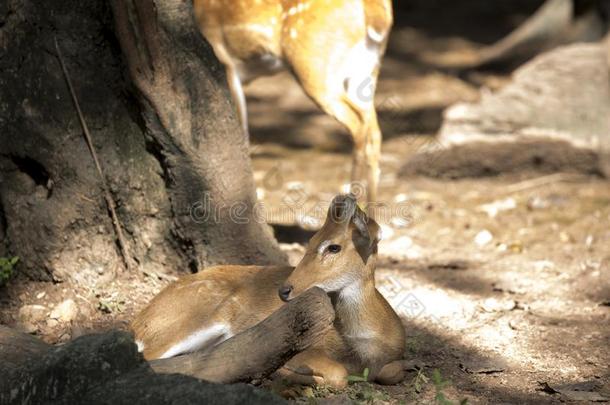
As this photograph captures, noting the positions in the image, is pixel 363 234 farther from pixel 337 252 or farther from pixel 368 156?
pixel 368 156

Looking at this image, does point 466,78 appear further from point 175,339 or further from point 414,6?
point 175,339

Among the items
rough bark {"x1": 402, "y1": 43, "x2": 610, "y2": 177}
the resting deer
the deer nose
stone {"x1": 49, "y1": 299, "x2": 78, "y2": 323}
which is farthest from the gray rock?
rough bark {"x1": 402, "y1": 43, "x2": 610, "y2": 177}

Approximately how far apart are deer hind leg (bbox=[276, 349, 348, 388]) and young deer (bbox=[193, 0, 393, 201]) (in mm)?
2534

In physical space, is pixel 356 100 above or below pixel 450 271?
above

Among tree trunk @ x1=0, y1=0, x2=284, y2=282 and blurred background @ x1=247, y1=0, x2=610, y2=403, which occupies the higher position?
tree trunk @ x1=0, y1=0, x2=284, y2=282

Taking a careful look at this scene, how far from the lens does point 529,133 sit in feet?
27.0

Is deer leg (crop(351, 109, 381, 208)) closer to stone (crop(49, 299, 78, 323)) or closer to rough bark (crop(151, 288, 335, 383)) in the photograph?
stone (crop(49, 299, 78, 323))

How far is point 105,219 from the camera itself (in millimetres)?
5227

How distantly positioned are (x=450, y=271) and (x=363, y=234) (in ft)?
6.65

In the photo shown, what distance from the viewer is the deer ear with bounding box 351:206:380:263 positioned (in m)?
4.32

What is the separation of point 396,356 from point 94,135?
193 centimetres

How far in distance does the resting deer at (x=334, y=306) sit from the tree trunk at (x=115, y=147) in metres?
0.69

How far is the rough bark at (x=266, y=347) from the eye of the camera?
380 cm

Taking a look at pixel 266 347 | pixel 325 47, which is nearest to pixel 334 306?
pixel 266 347
